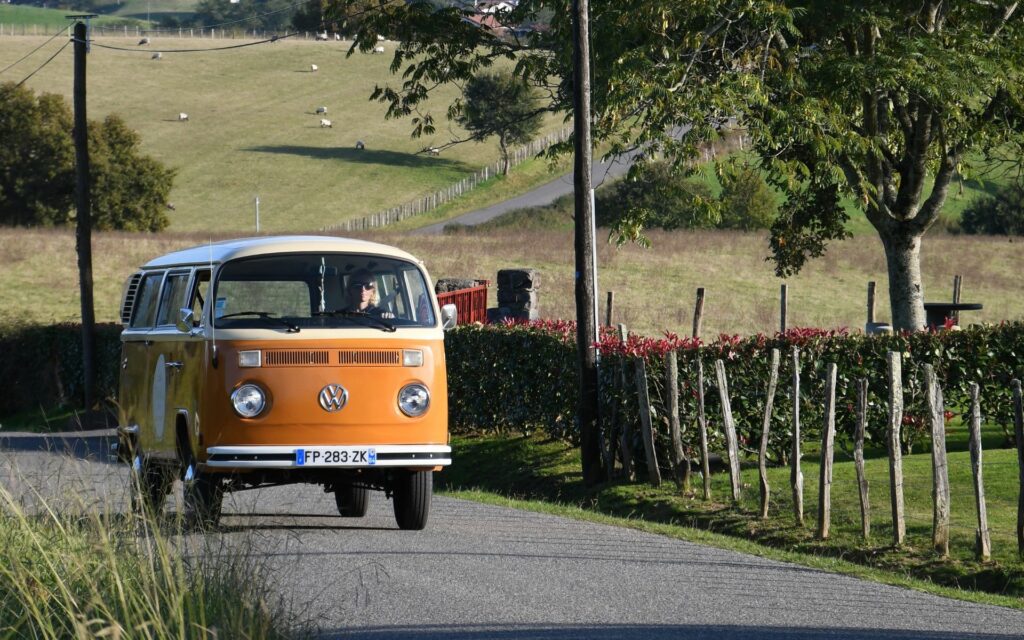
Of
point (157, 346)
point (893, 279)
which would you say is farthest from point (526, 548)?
point (893, 279)

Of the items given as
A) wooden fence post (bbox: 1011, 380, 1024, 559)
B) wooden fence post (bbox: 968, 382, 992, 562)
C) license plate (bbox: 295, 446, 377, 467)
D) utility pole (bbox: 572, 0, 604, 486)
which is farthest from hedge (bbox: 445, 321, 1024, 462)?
license plate (bbox: 295, 446, 377, 467)

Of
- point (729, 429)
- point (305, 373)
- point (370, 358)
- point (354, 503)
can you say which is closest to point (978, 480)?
point (729, 429)

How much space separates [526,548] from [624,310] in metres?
29.7

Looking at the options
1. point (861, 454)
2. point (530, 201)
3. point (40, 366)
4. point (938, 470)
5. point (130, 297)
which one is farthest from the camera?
point (530, 201)

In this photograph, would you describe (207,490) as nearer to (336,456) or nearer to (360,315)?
(336,456)

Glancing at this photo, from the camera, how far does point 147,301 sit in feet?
46.6

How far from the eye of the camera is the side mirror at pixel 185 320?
12.1 meters

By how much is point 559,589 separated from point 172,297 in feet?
17.6

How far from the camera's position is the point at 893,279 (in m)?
24.2

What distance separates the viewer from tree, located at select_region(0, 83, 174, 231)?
69.6 metres

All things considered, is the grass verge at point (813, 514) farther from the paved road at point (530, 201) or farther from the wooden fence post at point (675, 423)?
the paved road at point (530, 201)

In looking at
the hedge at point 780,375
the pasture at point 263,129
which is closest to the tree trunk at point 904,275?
the hedge at point 780,375

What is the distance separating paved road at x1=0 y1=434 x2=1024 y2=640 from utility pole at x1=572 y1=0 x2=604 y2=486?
174 inches

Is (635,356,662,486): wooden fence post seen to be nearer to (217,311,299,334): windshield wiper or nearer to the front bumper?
the front bumper
